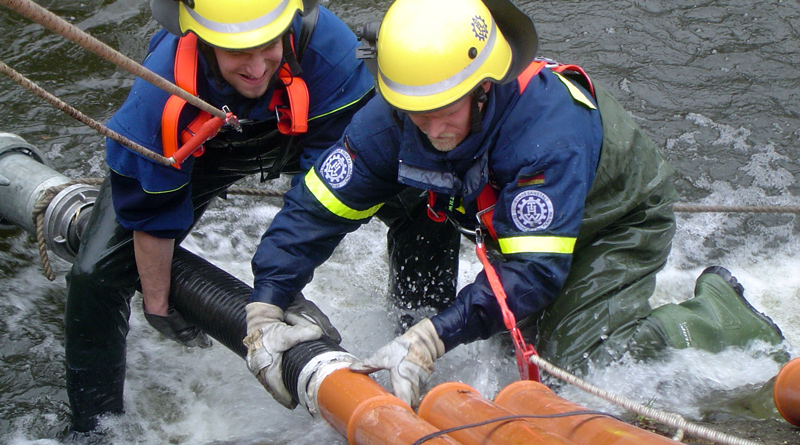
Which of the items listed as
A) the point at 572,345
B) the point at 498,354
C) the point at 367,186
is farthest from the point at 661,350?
the point at 367,186

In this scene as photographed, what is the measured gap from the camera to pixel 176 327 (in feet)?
11.9

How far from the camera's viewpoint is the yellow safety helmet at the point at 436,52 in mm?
2441

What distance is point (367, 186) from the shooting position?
9.69ft

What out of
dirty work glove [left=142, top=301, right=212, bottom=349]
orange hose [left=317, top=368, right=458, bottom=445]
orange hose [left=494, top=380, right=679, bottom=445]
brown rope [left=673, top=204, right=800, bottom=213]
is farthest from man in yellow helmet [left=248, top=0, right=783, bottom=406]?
brown rope [left=673, top=204, right=800, bottom=213]

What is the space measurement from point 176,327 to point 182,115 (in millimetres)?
1146

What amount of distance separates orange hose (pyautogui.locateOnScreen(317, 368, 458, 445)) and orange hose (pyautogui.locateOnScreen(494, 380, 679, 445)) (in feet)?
1.03

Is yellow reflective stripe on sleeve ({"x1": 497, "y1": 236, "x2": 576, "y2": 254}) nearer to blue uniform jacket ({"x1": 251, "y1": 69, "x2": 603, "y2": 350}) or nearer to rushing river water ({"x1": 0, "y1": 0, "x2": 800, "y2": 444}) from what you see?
blue uniform jacket ({"x1": 251, "y1": 69, "x2": 603, "y2": 350})

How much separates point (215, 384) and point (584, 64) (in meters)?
3.88

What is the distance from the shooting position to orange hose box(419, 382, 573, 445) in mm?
1892

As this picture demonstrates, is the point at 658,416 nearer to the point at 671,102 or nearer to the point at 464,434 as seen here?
the point at 464,434

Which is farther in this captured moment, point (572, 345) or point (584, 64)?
point (584, 64)

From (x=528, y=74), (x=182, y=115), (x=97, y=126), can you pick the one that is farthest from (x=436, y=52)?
(x=97, y=126)

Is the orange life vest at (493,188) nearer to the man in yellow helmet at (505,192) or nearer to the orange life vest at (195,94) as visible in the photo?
the man in yellow helmet at (505,192)

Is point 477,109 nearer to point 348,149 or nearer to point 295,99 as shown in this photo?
point 348,149
